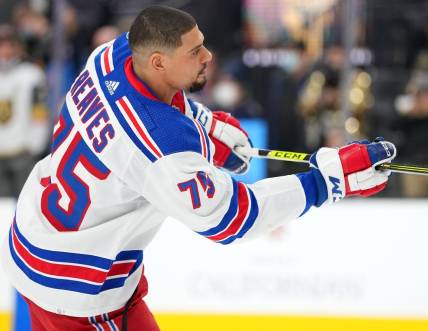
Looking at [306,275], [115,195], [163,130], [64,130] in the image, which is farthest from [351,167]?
[306,275]

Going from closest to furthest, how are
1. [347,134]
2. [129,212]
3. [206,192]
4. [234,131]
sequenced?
1. [206,192]
2. [129,212]
3. [234,131]
4. [347,134]

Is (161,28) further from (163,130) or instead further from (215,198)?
(215,198)

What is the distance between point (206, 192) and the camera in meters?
2.08

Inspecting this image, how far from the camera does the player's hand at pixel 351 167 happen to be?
2.17m

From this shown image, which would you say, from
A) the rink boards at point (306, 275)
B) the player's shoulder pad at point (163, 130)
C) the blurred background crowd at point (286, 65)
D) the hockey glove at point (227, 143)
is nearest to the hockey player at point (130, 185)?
the player's shoulder pad at point (163, 130)

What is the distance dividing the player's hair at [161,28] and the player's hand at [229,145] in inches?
25.5

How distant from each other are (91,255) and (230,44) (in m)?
2.48

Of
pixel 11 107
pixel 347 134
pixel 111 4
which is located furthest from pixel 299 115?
pixel 11 107

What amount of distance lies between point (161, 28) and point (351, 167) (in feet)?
1.79

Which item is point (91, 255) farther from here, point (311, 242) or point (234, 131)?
point (311, 242)

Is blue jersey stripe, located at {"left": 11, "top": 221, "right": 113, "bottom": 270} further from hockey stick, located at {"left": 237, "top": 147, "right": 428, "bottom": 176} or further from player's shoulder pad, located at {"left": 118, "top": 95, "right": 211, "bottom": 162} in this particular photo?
hockey stick, located at {"left": 237, "top": 147, "right": 428, "bottom": 176}

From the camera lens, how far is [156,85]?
216cm

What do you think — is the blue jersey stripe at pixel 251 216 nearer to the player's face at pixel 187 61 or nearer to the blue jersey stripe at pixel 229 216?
the blue jersey stripe at pixel 229 216

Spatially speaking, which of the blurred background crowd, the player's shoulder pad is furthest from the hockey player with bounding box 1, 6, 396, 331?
the blurred background crowd
